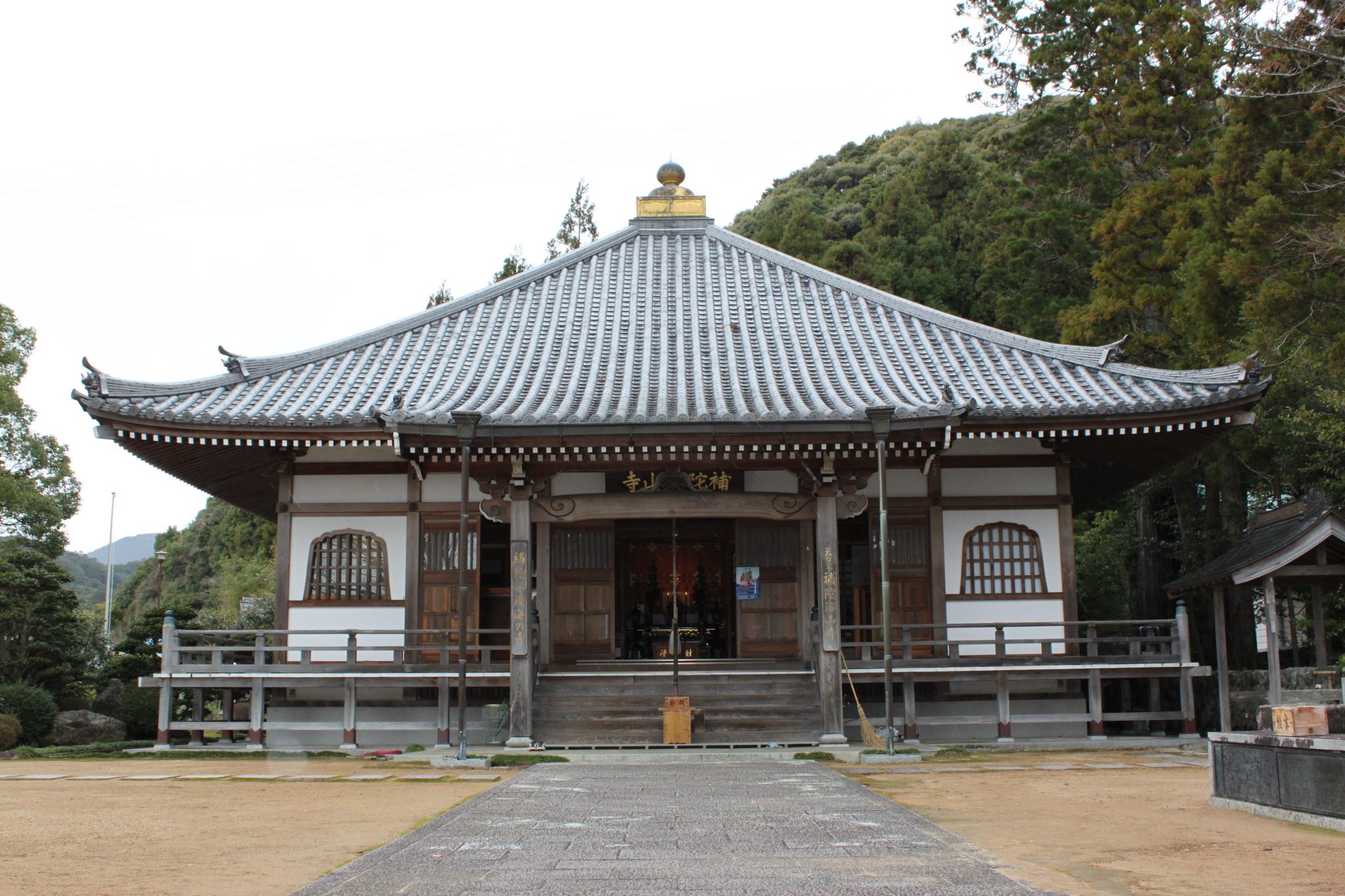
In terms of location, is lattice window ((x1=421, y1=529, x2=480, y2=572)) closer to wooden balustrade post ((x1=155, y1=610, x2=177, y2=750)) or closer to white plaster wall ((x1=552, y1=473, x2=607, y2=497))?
white plaster wall ((x1=552, y1=473, x2=607, y2=497))

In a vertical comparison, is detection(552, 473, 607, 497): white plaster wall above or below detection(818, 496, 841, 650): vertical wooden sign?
above

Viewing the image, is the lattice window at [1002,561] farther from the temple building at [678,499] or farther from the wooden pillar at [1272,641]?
the wooden pillar at [1272,641]

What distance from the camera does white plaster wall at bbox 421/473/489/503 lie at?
1645 centimetres

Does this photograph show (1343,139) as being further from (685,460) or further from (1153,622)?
(685,460)

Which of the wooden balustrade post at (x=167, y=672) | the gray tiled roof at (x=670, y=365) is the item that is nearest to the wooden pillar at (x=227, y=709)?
the wooden balustrade post at (x=167, y=672)

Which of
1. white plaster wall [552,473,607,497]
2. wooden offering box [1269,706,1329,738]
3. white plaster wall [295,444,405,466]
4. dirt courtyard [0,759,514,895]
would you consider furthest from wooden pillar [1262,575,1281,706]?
white plaster wall [295,444,405,466]

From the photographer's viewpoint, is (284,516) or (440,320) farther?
(440,320)

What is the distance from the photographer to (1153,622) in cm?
1533

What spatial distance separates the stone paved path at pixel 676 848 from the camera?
6195mm

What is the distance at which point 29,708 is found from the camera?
18.1 m

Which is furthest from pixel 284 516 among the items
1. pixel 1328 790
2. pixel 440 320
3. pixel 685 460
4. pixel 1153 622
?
pixel 1328 790

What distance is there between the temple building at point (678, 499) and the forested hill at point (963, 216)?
27.1ft

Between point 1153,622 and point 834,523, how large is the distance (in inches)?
185

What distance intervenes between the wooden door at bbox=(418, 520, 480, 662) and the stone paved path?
5914 mm
